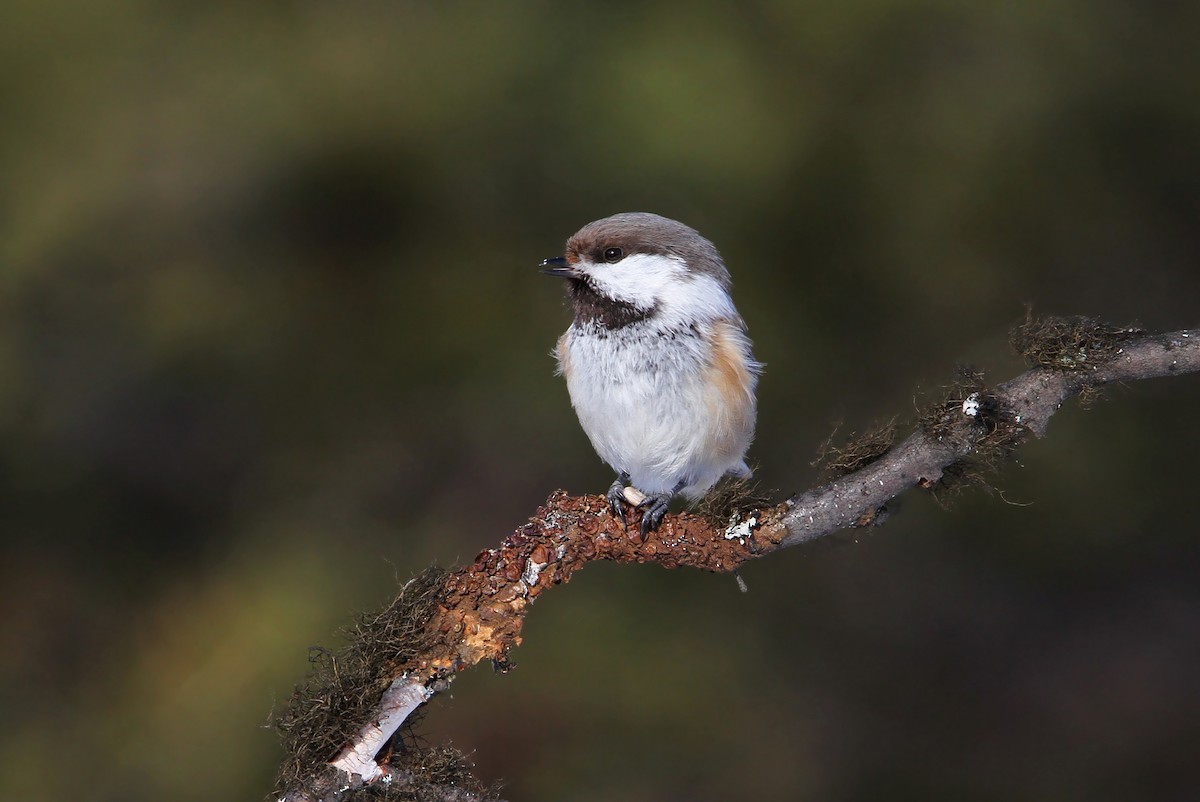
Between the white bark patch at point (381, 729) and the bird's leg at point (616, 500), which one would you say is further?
the bird's leg at point (616, 500)

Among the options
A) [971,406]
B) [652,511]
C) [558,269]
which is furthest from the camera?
[558,269]

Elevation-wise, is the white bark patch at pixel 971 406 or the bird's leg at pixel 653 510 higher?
the white bark patch at pixel 971 406

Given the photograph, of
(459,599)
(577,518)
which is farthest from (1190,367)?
(459,599)

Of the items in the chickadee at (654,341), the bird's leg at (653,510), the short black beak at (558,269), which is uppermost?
the short black beak at (558,269)

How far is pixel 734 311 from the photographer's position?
2002 millimetres

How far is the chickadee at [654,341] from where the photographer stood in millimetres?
1812

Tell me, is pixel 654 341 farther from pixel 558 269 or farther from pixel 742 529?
pixel 742 529

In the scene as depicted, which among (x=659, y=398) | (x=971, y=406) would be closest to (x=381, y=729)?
(x=659, y=398)

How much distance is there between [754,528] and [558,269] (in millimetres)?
609

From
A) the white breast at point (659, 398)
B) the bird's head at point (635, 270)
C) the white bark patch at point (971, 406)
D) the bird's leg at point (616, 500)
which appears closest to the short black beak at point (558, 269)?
the bird's head at point (635, 270)

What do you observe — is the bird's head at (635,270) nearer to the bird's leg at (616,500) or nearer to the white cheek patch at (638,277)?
the white cheek patch at (638,277)

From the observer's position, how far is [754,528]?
1.56 metres

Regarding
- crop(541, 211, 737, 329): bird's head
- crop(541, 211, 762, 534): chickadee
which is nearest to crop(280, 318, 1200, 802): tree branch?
crop(541, 211, 762, 534): chickadee

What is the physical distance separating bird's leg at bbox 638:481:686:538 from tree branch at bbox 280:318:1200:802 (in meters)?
0.09
